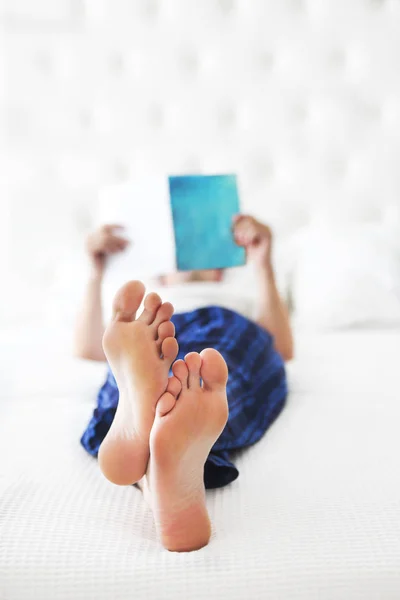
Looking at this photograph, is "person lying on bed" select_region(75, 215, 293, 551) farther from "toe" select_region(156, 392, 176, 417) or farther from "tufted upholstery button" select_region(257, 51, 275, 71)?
"tufted upholstery button" select_region(257, 51, 275, 71)

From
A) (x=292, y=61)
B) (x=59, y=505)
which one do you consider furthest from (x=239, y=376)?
(x=292, y=61)

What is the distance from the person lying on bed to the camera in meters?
0.53

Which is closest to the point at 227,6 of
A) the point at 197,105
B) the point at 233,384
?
the point at 197,105

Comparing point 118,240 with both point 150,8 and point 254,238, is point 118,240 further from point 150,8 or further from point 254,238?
point 150,8

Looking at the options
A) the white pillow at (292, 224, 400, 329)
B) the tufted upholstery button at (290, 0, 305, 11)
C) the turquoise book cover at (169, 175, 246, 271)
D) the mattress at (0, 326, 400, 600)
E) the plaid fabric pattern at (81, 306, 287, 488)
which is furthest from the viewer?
the tufted upholstery button at (290, 0, 305, 11)

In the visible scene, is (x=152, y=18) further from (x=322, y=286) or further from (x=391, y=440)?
(x=391, y=440)

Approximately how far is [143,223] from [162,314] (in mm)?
510

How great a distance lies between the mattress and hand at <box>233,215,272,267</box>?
14.6 inches

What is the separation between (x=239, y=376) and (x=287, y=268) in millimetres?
815

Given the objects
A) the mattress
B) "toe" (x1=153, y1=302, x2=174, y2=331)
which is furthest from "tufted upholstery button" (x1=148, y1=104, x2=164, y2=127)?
"toe" (x1=153, y1=302, x2=174, y2=331)

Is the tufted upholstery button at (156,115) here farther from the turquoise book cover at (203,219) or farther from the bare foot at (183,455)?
the bare foot at (183,455)

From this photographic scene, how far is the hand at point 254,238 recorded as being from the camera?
1.15 m

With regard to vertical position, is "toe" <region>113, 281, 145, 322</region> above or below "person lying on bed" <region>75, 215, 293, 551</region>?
above

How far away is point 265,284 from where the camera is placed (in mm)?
1181
